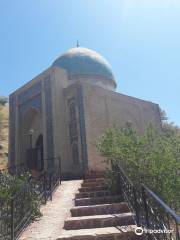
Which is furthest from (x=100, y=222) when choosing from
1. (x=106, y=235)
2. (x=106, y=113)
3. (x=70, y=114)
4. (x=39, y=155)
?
(x=39, y=155)

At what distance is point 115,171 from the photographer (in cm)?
908

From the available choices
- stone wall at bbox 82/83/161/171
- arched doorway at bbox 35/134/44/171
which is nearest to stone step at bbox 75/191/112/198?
stone wall at bbox 82/83/161/171

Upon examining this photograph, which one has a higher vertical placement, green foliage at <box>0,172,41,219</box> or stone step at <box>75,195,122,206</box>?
green foliage at <box>0,172,41,219</box>

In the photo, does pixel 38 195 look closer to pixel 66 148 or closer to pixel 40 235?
pixel 40 235

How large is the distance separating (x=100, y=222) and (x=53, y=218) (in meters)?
1.34

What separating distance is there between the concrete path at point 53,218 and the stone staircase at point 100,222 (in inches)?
9.5

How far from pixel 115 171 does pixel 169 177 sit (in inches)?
77.4

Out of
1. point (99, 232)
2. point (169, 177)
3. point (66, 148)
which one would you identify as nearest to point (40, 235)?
point (99, 232)

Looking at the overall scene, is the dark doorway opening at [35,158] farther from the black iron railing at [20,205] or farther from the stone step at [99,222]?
the stone step at [99,222]

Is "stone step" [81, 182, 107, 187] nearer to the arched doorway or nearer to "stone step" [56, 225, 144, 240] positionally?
"stone step" [56, 225, 144, 240]

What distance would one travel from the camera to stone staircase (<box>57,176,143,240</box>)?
546cm

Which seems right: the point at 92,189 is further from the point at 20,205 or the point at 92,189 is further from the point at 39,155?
the point at 39,155

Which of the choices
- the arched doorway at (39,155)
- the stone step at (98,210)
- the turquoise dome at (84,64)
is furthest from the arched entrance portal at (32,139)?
the stone step at (98,210)

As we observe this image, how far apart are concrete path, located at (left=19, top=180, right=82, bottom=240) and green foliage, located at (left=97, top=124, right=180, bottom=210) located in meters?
1.91
